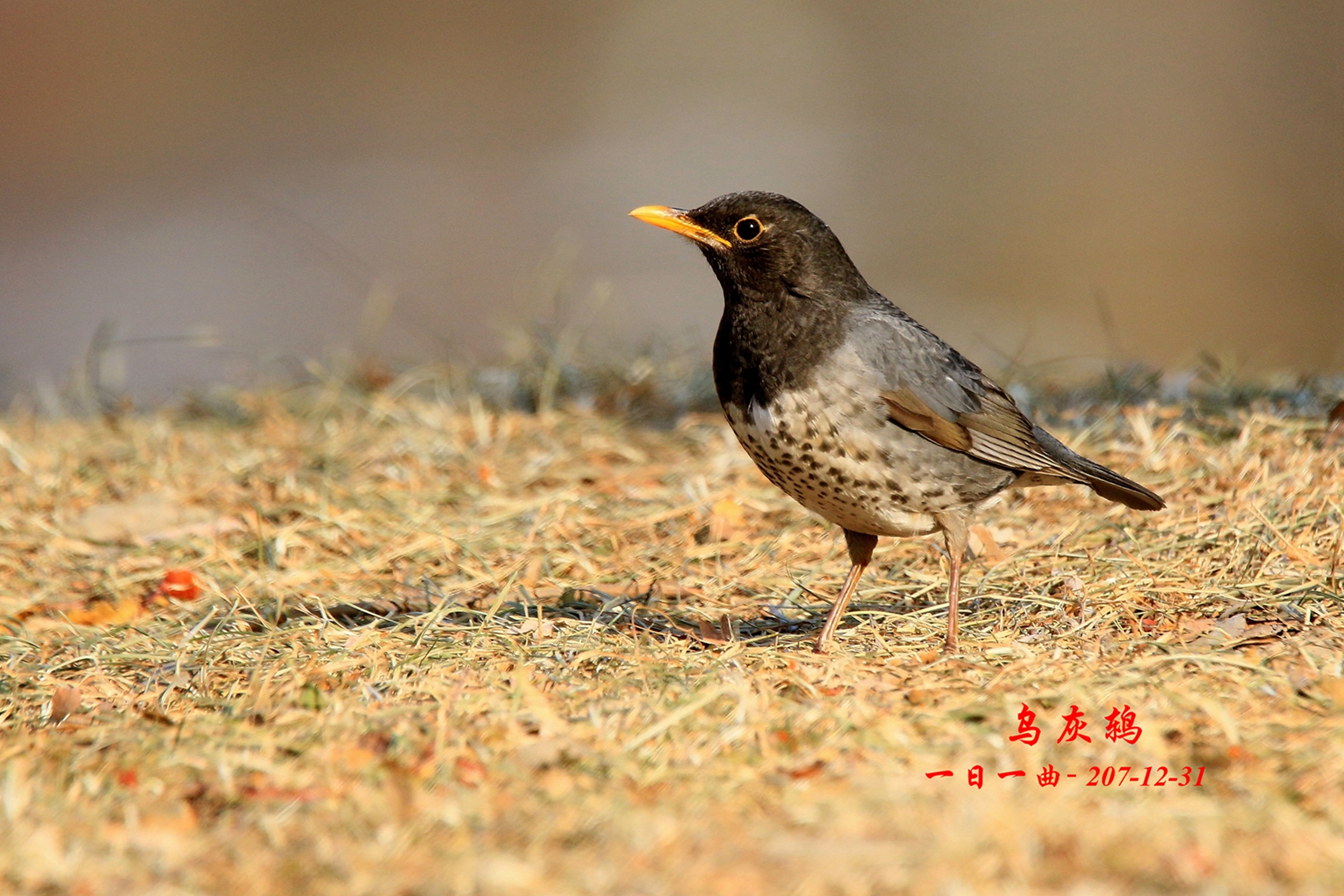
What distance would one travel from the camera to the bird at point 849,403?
4590 mm

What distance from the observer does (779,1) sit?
65.8ft

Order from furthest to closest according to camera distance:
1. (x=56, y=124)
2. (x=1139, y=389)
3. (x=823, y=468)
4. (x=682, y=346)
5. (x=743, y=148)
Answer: (x=56, y=124)
(x=743, y=148)
(x=682, y=346)
(x=1139, y=389)
(x=823, y=468)

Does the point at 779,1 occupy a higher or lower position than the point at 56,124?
higher

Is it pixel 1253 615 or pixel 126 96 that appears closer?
pixel 1253 615

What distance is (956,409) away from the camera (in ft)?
16.1

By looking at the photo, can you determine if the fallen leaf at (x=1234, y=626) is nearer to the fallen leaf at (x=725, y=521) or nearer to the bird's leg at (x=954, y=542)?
the bird's leg at (x=954, y=542)

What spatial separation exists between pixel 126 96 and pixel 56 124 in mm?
976

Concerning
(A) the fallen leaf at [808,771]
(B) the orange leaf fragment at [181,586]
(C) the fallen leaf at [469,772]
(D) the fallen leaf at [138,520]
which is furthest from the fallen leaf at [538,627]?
(D) the fallen leaf at [138,520]

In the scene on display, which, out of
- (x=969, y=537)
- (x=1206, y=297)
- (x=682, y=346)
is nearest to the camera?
(x=969, y=537)

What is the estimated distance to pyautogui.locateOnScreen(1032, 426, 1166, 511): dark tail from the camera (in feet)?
16.1

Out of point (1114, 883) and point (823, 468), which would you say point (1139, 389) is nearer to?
point (823, 468)

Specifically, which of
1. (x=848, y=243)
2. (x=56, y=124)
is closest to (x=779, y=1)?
(x=848, y=243)

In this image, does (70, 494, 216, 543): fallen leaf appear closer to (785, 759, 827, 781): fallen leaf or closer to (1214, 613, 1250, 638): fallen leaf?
(785, 759, 827, 781): fallen leaf

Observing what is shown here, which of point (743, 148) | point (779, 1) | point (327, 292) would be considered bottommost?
point (327, 292)
